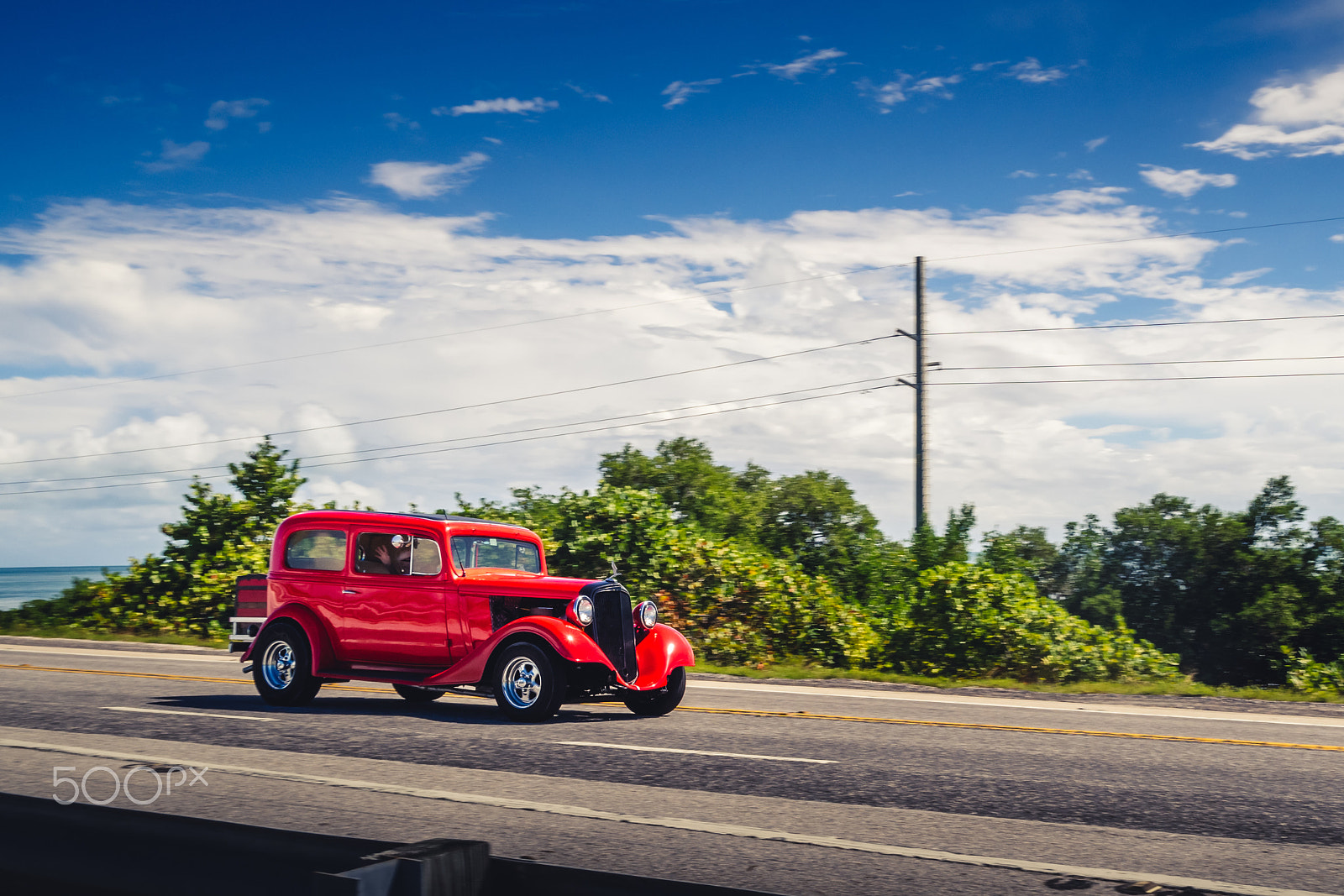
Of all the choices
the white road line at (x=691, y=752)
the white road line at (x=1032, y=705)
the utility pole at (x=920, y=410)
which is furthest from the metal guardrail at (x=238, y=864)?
the utility pole at (x=920, y=410)

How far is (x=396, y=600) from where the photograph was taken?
34.0 feet

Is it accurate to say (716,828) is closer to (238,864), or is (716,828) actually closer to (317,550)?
(238,864)

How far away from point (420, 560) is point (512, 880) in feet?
26.2

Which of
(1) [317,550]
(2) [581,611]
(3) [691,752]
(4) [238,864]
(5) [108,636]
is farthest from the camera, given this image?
(5) [108,636]

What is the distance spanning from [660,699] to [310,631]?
12.0ft

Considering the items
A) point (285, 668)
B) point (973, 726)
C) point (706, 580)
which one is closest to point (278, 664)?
point (285, 668)

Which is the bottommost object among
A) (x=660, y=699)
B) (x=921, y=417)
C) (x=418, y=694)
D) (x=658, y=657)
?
(x=418, y=694)

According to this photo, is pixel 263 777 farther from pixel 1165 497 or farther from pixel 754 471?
pixel 1165 497

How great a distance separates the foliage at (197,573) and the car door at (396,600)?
13396 millimetres

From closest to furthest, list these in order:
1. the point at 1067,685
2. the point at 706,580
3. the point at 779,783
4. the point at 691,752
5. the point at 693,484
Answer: the point at 779,783 < the point at 691,752 < the point at 1067,685 < the point at 706,580 < the point at 693,484

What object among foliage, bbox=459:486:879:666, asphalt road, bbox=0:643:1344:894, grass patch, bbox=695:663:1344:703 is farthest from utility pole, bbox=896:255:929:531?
asphalt road, bbox=0:643:1344:894

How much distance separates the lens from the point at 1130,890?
14.8 ft

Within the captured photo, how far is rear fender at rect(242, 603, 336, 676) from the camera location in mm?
10562

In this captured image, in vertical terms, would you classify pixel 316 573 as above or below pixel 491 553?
below
